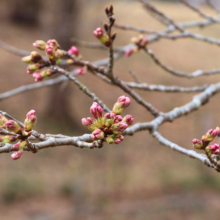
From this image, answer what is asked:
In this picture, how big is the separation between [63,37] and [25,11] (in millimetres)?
7334

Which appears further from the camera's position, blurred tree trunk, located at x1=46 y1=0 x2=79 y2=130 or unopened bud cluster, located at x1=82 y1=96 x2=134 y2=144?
blurred tree trunk, located at x1=46 y1=0 x2=79 y2=130

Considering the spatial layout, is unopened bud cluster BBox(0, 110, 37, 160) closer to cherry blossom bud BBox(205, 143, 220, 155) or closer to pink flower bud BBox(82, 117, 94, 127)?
pink flower bud BBox(82, 117, 94, 127)

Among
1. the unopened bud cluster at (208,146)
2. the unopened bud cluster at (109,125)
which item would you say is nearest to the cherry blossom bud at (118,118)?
the unopened bud cluster at (109,125)

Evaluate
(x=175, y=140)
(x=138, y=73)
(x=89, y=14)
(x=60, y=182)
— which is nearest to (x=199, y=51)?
(x=138, y=73)

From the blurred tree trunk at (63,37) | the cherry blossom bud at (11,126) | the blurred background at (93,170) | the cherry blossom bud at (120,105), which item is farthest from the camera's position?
the blurred tree trunk at (63,37)

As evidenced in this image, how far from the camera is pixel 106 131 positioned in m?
0.85

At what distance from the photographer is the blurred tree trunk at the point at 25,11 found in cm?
1314

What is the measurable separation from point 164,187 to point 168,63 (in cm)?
782

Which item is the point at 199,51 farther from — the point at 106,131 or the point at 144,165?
the point at 106,131

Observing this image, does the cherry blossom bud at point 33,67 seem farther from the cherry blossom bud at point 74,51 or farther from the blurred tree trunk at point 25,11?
the blurred tree trunk at point 25,11

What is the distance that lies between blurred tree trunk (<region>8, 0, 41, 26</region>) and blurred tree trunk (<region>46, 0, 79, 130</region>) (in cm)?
613

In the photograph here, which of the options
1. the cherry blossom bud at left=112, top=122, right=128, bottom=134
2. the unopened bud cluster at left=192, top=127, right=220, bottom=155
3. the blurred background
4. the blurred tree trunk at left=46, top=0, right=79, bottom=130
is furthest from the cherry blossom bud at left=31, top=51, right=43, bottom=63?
the blurred tree trunk at left=46, top=0, right=79, bottom=130

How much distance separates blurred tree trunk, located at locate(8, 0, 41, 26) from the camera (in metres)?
13.1

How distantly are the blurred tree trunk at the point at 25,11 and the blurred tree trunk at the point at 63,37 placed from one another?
6.13 meters
